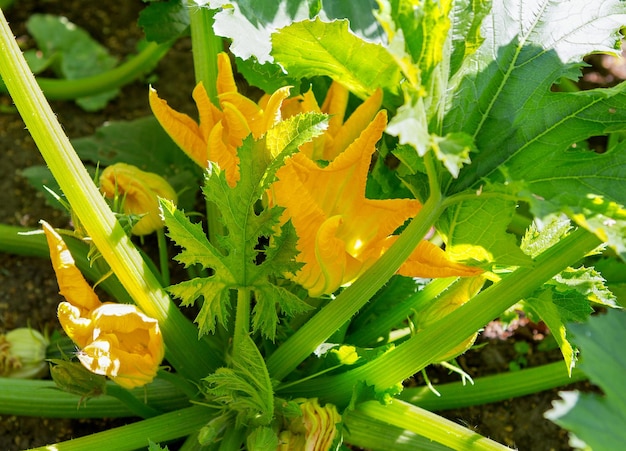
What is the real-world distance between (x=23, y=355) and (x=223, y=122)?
0.80 meters

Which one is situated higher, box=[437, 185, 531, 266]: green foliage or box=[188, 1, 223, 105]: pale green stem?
box=[188, 1, 223, 105]: pale green stem

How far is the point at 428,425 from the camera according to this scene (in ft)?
5.28

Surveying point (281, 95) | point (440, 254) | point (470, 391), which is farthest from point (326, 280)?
point (470, 391)

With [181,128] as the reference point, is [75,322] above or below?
below

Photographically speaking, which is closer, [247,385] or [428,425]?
[247,385]

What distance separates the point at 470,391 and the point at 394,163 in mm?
879

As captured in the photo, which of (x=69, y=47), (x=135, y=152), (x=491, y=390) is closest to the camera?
(x=491, y=390)

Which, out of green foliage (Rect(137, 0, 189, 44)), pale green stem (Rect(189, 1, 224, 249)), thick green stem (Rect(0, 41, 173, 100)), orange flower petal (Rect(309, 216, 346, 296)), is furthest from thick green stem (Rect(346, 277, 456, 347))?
thick green stem (Rect(0, 41, 173, 100))

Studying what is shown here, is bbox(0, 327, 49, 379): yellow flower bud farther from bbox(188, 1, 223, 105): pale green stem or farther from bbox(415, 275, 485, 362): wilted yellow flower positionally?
bbox(415, 275, 485, 362): wilted yellow flower

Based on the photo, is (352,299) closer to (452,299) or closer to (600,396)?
(452,299)

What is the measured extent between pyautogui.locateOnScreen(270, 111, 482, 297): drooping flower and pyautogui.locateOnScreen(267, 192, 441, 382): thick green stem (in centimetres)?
4

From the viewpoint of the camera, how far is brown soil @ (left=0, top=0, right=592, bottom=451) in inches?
78.5

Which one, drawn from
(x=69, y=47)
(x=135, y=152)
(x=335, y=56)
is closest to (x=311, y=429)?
(x=335, y=56)

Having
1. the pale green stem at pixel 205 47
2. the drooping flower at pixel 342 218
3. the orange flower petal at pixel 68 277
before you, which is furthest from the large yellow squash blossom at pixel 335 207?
the orange flower petal at pixel 68 277
